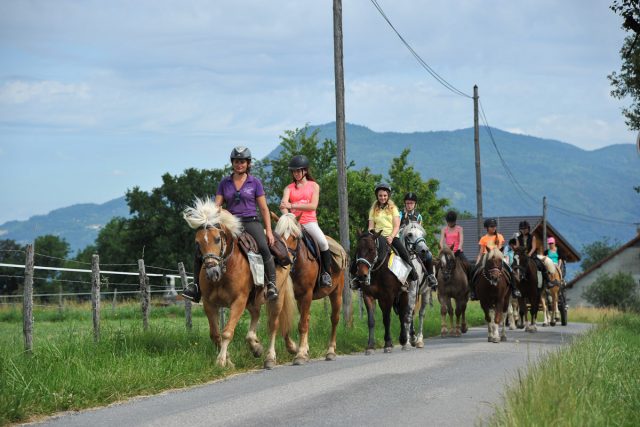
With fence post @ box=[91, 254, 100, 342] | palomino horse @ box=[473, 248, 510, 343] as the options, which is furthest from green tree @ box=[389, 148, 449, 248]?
fence post @ box=[91, 254, 100, 342]

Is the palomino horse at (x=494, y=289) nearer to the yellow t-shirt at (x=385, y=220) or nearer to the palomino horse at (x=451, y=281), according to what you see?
the palomino horse at (x=451, y=281)

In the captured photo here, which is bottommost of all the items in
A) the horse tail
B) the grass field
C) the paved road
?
the paved road

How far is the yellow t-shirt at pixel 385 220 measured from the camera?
17.3 m

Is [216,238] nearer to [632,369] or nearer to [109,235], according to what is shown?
[632,369]

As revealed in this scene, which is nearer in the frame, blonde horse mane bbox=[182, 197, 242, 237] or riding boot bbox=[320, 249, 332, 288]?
blonde horse mane bbox=[182, 197, 242, 237]

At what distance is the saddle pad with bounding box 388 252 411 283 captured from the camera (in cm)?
1734

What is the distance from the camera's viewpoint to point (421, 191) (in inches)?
2234

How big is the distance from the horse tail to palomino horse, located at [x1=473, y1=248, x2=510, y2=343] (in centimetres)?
704

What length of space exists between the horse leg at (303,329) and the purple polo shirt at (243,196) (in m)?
1.82

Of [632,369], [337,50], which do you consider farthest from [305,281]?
[337,50]

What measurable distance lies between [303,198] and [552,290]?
1721 cm

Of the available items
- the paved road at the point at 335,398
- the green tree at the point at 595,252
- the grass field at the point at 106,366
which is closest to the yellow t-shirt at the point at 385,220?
the grass field at the point at 106,366

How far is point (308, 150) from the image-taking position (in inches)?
2138

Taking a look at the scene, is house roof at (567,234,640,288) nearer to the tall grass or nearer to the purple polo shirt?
the purple polo shirt
